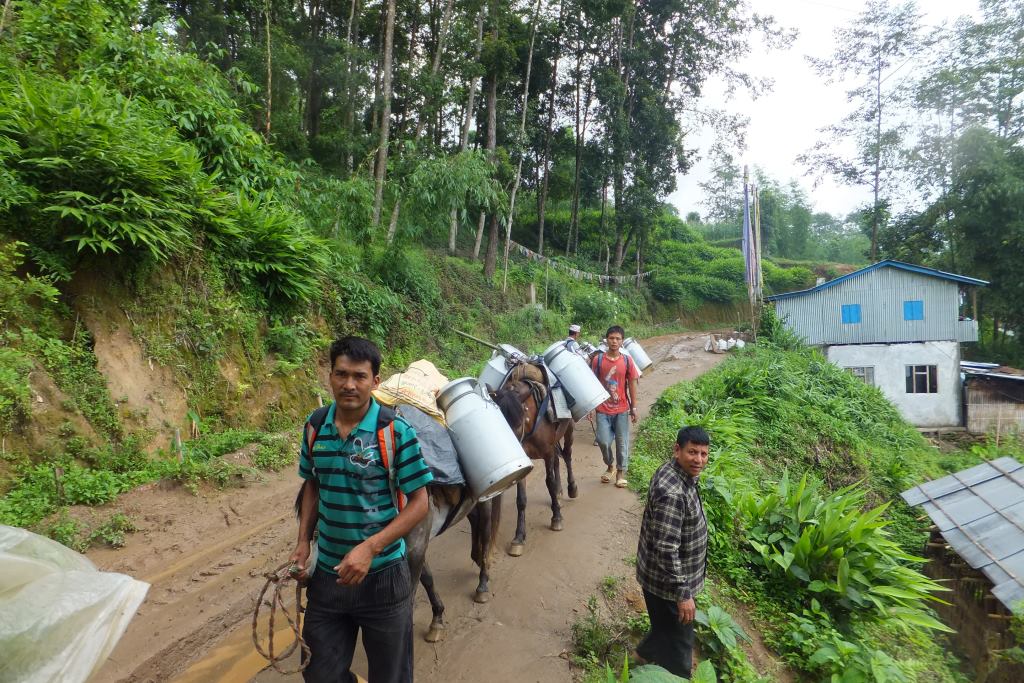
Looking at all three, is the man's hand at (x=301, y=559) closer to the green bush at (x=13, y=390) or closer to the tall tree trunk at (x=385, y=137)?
the green bush at (x=13, y=390)

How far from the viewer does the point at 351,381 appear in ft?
6.70

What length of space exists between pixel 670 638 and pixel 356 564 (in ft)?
7.04

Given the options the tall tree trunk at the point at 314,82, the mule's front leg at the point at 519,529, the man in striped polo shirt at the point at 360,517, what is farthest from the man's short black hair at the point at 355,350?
the tall tree trunk at the point at 314,82

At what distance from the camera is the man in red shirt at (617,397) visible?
6.04 meters

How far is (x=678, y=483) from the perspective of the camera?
3000 mm

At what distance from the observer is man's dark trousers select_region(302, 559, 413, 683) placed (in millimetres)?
2117

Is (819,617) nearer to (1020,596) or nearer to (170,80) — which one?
(1020,596)

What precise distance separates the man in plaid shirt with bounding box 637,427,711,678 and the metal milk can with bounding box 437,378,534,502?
32.0 inches

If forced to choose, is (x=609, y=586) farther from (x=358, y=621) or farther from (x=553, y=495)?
(x=358, y=621)

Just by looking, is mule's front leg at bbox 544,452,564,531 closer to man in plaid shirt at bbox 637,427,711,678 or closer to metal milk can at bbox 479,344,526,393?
metal milk can at bbox 479,344,526,393

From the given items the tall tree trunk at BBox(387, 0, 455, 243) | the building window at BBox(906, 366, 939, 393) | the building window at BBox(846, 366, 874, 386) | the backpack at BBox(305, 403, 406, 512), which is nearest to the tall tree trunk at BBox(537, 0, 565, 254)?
the tall tree trunk at BBox(387, 0, 455, 243)

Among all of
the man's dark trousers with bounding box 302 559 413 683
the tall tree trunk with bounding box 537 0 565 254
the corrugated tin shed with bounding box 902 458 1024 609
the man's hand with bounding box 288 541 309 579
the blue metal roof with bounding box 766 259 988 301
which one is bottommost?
the corrugated tin shed with bounding box 902 458 1024 609

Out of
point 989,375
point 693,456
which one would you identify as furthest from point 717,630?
point 989,375

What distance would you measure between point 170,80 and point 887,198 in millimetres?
34268
